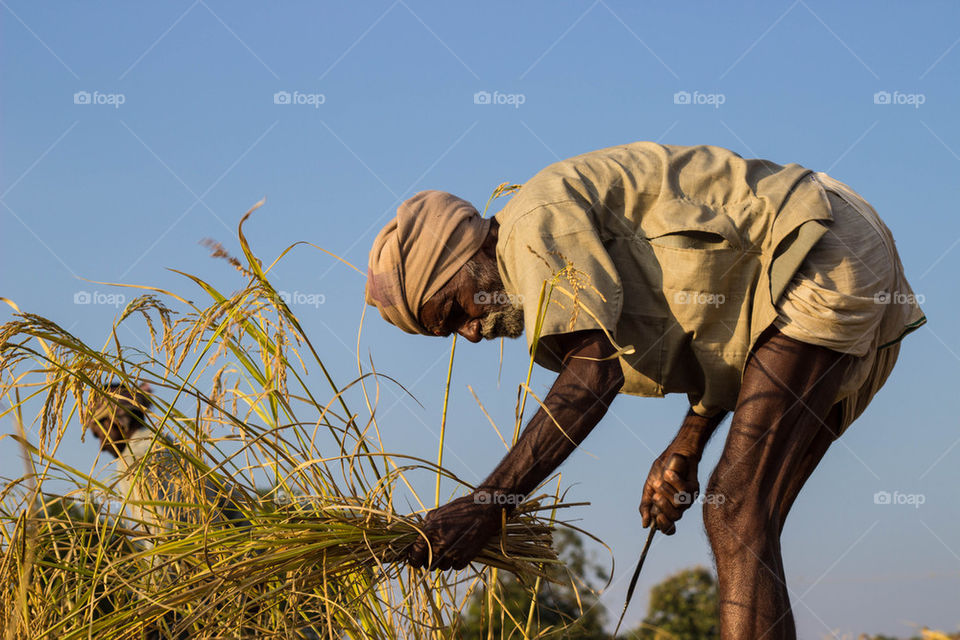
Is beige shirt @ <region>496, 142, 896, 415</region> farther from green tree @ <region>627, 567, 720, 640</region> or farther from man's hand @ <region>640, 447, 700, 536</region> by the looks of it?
green tree @ <region>627, 567, 720, 640</region>

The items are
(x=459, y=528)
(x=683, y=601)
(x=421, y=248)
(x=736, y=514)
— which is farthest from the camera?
(x=683, y=601)

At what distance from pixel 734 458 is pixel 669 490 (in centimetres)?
53

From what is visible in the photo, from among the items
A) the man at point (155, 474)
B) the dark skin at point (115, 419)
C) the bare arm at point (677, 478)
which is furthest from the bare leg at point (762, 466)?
the dark skin at point (115, 419)

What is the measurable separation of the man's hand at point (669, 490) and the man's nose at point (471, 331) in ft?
2.12

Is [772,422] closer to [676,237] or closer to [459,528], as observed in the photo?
[676,237]

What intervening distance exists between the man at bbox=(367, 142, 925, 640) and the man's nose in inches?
1.3

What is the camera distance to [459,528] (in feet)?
6.02

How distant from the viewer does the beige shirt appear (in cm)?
201

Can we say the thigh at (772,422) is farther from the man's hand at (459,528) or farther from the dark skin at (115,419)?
the dark skin at (115,419)

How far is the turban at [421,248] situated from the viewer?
2.23m

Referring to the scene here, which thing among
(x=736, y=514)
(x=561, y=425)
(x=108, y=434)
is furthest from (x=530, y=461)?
(x=108, y=434)

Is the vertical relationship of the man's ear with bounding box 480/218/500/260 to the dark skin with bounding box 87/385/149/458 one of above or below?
above

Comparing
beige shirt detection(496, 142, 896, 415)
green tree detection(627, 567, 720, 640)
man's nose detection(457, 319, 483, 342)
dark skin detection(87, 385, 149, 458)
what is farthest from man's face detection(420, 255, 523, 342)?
green tree detection(627, 567, 720, 640)

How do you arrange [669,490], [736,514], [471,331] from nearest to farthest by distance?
1. [736,514]
2. [471,331]
3. [669,490]
